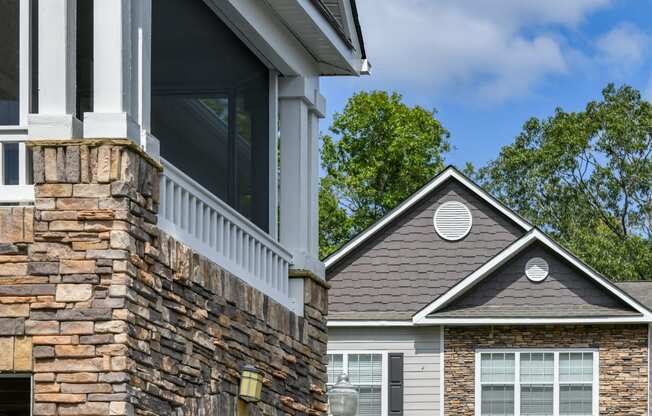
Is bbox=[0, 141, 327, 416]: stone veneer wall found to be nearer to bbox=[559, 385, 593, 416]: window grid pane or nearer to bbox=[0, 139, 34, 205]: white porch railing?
bbox=[0, 139, 34, 205]: white porch railing

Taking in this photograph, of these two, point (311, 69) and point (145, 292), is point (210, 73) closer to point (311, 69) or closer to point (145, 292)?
point (311, 69)

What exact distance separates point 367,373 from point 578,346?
3705mm

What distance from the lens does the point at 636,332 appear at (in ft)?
86.9

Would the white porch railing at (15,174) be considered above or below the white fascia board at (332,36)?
below

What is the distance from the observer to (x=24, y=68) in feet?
31.9

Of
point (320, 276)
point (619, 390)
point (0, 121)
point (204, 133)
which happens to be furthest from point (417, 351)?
point (0, 121)

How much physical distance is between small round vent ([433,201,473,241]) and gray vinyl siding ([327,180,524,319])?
0.28 ft

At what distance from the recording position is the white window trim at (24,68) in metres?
9.73

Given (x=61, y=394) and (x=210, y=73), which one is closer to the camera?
(x=61, y=394)

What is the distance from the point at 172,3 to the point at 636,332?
16.7 m

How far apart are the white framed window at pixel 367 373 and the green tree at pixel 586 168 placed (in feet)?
63.2

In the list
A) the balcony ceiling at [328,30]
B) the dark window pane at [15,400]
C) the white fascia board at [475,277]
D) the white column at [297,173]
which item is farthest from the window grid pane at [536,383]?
the dark window pane at [15,400]

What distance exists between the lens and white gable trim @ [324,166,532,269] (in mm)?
28078

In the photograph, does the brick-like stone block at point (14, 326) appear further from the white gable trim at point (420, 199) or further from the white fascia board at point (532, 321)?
the white gable trim at point (420, 199)
